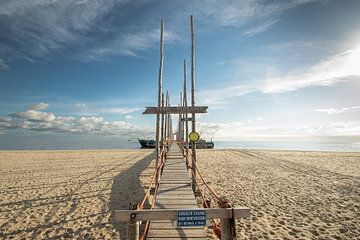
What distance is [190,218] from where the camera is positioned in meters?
3.08

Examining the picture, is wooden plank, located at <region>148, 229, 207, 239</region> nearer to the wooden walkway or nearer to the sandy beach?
the wooden walkway

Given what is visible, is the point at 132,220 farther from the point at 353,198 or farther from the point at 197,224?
the point at 353,198

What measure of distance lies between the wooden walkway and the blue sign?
190 cm

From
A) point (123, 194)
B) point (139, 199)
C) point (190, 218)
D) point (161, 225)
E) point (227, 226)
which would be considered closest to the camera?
point (190, 218)

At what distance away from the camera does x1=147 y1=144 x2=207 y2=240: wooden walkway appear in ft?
15.2

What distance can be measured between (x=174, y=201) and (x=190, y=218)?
11.9ft

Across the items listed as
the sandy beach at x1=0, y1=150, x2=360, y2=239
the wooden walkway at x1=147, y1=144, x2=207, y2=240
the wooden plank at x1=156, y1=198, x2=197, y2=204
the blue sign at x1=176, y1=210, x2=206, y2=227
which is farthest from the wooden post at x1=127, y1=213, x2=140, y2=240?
the wooden plank at x1=156, y1=198, x2=197, y2=204

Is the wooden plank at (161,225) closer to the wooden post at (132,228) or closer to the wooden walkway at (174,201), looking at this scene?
the wooden walkway at (174,201)

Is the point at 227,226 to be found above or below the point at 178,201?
above

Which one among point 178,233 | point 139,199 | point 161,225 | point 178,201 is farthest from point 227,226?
point 139,199

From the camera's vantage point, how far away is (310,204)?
27.0 ft

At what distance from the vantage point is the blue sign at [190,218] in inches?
120

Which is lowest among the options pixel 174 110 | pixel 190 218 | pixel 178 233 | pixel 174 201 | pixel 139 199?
pixel 139 199

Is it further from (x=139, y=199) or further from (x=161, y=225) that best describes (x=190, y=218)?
(x=139, y=199)
